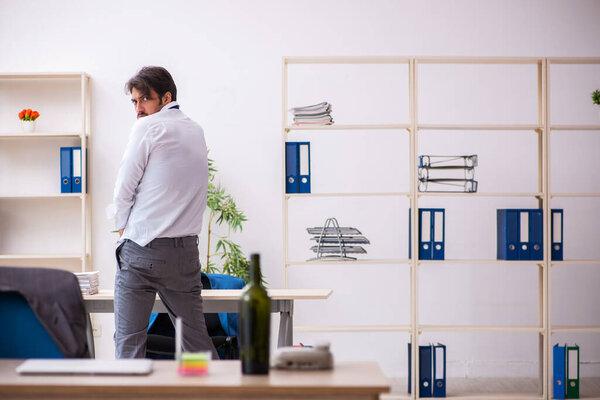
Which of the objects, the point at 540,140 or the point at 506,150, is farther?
the point at 506,150

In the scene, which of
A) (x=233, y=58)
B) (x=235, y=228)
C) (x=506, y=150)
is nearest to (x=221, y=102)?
(x=233, y=58)

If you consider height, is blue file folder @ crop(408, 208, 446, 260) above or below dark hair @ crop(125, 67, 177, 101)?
below

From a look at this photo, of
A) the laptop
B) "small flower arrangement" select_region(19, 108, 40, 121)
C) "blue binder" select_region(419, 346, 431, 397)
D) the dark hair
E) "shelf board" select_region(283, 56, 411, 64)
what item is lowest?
"blue binder" select_region(419, 346, 431, 397)

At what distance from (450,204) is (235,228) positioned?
1.52m

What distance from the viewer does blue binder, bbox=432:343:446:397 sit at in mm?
4027

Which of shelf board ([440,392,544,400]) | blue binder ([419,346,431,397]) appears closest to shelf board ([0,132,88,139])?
blue binder ([419,346,431,397])

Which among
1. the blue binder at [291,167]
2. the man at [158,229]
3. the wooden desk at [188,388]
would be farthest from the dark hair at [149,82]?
the wooden desk at [188,388]

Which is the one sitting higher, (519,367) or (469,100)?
(469,100)

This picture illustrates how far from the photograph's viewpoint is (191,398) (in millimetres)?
1309

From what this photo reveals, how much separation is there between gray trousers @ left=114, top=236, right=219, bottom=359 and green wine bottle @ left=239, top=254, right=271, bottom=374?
1.12m

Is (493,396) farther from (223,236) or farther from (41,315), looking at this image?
(41,315)

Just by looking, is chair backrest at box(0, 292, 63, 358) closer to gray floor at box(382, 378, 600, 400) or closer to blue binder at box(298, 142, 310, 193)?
blue binder at box(298, 142, 310, 193)

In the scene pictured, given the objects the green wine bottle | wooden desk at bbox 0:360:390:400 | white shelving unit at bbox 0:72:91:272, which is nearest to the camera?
wooden desk at bbox 0:360:390:400

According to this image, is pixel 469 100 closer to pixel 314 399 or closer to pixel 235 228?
pixel 235 228
